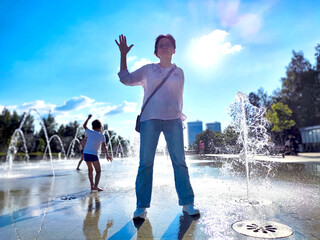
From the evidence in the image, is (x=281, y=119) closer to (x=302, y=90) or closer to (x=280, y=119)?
(x=280, y=119)

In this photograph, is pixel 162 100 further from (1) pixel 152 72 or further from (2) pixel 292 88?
(2) pixel 292 88

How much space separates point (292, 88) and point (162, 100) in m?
38.8

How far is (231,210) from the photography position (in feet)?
8.58

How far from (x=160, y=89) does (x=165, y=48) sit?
20.5 inches

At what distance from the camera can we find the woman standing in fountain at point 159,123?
251cm

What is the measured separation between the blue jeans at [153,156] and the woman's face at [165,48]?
80 cm

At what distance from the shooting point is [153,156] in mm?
2537

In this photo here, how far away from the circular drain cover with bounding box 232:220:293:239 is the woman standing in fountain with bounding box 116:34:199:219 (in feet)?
1.71

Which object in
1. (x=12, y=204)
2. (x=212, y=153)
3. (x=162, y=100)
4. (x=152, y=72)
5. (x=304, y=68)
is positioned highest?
(x=304, y=68)

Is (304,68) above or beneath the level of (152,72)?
above

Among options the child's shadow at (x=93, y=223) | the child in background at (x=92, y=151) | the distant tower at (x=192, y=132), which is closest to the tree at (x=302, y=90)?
the distant tower at (x=192, y=132)

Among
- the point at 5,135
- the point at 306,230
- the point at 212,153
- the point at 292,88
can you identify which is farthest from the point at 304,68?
the point at 5,135

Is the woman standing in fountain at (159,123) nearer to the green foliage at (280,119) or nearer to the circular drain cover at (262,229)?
the circular drain cover at (262,229)

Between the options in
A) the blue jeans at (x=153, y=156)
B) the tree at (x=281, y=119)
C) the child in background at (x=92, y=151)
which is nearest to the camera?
the blue jeans at (x=153, y=156)
